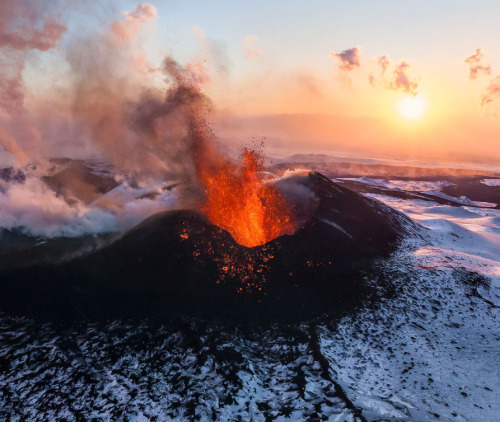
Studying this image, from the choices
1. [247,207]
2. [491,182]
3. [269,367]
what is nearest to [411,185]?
[491,182]

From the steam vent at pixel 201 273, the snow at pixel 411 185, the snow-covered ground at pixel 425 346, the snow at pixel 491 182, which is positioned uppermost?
the steam vent at pixel 201 273

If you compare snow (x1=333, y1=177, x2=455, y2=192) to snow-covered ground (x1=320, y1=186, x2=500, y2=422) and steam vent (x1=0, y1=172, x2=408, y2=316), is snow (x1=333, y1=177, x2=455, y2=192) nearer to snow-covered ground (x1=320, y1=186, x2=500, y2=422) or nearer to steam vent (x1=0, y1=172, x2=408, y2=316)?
snow-covered ground (x1=320, y1=186, x2=500, y2=422)

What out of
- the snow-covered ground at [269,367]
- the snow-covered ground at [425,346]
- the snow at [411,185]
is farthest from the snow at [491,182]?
the snow-covered ground at [269,367]

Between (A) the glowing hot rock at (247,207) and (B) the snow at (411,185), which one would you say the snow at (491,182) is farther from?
(A) the glowing hot rock at (247,207)

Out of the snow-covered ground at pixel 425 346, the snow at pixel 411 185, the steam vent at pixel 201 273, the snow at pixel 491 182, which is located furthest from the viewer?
the snow at pixel 491 182

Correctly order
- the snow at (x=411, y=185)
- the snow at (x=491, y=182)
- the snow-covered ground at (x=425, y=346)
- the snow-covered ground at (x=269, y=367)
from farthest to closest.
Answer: the snow at (x=491, y=182) → the snow at (x=411, y=185) → the snow-covered ground at (x=425, y=346) → the snow-covered ground at (x=269, y=367)

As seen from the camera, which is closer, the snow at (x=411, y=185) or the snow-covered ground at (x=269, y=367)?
the snow-covered ground at (x=269, y=367)

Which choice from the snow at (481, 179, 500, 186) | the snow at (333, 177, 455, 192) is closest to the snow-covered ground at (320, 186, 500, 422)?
the snow at (333, 177, 455, 192)

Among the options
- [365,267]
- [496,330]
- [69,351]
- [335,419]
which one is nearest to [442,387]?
[335,419]

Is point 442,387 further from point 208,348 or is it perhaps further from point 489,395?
point 208,348
